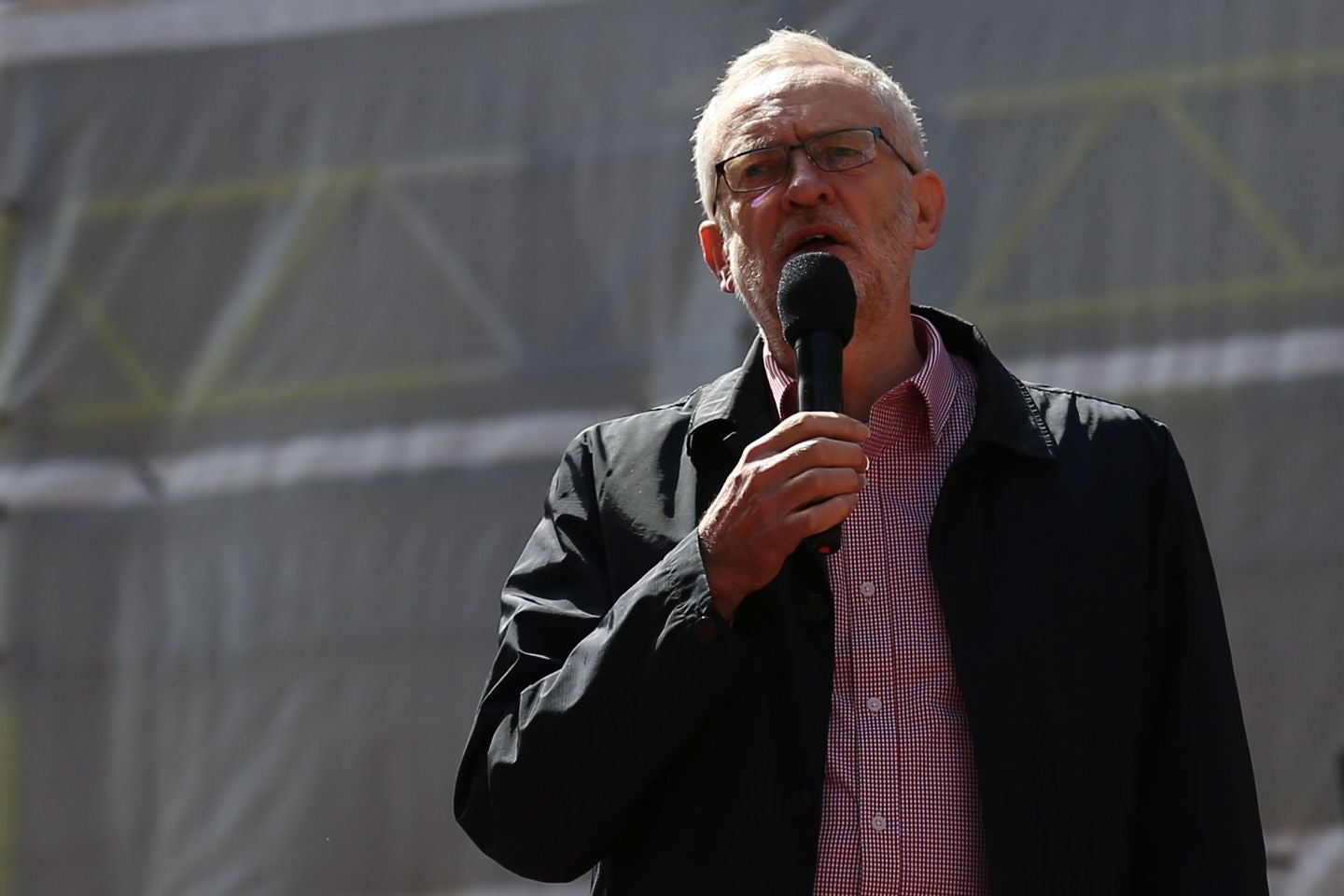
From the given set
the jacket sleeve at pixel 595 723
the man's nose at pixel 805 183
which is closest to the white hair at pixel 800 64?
the man's nose at pixel 805 183

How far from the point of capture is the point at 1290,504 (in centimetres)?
350

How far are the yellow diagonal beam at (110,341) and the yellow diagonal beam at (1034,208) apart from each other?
186 centimetres

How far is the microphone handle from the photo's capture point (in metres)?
1.79

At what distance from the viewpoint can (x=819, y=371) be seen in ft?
5.96

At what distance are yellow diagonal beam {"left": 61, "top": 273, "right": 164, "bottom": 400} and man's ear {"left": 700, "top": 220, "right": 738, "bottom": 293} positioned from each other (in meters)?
2.18

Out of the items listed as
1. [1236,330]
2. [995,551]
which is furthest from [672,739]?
[1236,330]

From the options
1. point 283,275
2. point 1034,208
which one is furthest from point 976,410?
point 283,275

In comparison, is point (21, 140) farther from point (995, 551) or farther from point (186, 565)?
point (995, 551)

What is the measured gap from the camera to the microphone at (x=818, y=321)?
1802 mm

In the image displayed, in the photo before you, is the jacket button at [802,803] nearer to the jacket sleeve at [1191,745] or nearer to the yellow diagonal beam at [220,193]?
the jacket sleeve at [1191,745]

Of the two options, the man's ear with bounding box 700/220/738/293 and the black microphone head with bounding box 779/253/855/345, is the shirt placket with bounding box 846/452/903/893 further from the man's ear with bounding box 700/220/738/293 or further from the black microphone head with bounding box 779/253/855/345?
the man's ear with bounding box 700/220/738/293

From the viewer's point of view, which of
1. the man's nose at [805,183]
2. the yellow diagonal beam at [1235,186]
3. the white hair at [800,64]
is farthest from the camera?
the yellow diagonal beam at [1235,186]

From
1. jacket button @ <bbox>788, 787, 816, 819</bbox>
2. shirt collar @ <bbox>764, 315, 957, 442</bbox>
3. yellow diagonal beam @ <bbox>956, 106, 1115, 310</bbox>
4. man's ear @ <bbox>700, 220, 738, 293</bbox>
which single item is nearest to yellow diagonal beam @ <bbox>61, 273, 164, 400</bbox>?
yellow diagonal beam @ <bbox>956, 106, 1115, 310</bbox>

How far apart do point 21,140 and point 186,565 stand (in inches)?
44.2
